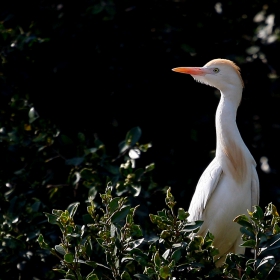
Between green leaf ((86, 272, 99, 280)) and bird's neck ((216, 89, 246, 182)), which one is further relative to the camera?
bird's neck ((216, 89, 246, 182))

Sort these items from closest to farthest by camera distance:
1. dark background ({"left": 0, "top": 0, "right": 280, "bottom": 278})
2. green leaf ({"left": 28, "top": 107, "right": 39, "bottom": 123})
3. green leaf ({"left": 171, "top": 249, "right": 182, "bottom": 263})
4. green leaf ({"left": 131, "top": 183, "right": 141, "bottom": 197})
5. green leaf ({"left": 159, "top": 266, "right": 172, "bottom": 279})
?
green leaf ({"left": 159, "top": 266, "right": 172, "bottom": 279}) → green leaf ({"left": 171, "top": 249, "right": 182, "bottom": 263}) → green leaf ({"left": 131, "top": 183, "right": 141, "bottom": 197}) → green leaf ({"left": 28, "top": 107, "right": 39, "bottom": 123}) → dark background ({"left": 0, "top": 0, "right": 280, "bottom": 278})

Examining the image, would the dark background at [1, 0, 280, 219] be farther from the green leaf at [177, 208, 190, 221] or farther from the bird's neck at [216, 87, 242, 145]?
the green leaf at [177, 208, 190, 221]

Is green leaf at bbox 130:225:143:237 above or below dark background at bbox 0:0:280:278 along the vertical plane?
above

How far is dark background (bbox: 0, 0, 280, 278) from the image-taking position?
13.5 ft

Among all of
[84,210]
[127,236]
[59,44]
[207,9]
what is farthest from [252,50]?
[127,236]

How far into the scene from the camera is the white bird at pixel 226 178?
3.50 m

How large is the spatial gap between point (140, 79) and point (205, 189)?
973mm

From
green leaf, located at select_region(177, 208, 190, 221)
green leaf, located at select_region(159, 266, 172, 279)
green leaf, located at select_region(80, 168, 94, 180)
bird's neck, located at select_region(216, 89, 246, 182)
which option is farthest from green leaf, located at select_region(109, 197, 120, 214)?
bird's neck, located at select_region(216, 89, 246, 182)

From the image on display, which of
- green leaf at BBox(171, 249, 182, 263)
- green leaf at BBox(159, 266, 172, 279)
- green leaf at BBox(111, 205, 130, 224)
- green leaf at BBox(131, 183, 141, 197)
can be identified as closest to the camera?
green leaf at BBox(159, 266, 172, 279)

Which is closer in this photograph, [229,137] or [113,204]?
[113,204]

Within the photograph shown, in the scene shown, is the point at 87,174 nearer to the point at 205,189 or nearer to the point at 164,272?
the point at 205,189

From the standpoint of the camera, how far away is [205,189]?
11.5 ft

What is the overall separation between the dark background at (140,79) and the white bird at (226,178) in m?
0.49

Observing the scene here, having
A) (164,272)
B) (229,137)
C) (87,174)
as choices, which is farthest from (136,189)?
(164,272)
